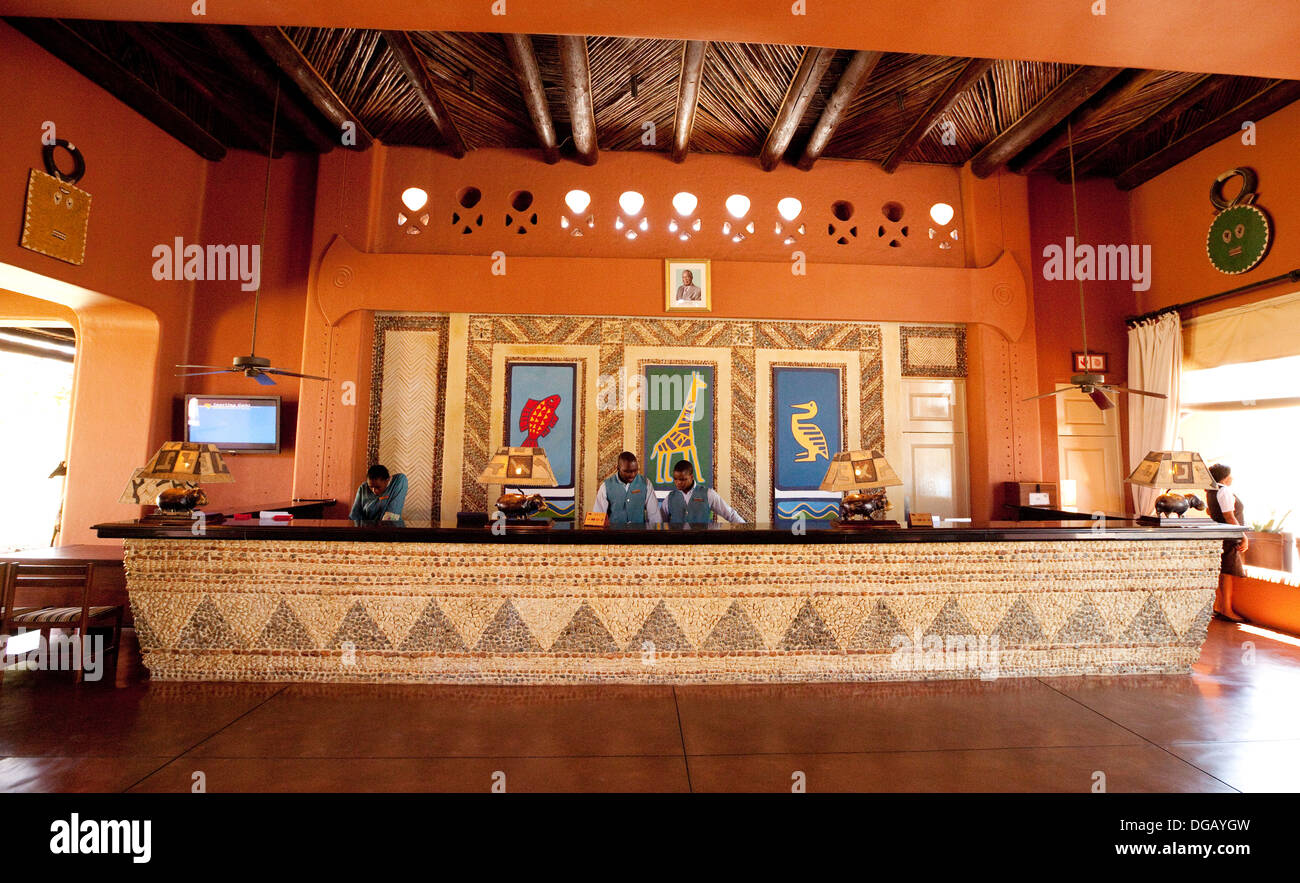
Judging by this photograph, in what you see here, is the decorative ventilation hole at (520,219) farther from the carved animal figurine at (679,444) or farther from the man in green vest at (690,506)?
the man in green vest at (690,506)

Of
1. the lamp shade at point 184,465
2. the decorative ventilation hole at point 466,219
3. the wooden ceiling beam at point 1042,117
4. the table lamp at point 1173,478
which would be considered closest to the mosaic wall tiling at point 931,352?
the wooden ceiling beam at point 1042,117

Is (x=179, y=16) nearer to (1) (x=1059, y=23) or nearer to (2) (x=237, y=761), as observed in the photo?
(2) (x=237, y=761)

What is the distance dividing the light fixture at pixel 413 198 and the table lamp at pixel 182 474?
3750mm

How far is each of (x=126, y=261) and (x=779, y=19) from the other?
6.14m

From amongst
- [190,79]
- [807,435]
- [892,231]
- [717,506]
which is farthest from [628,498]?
[190,79]

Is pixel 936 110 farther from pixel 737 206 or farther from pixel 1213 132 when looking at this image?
pixel 1213 132

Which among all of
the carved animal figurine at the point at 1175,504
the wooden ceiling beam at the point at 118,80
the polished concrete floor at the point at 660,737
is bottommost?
the polished concrete floor at the point at 660,737

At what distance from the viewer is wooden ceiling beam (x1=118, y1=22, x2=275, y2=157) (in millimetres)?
4684

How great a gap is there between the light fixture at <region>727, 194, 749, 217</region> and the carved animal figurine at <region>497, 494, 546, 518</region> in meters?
4.33

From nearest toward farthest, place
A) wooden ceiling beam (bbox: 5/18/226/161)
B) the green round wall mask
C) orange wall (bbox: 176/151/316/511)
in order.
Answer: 1. wooden ceiling beam (bbox: 5/18/226/161)
2. the green round wall mask
3. orange wall (bbox: 176/151/316/511)

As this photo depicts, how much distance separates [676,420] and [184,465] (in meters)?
4.30

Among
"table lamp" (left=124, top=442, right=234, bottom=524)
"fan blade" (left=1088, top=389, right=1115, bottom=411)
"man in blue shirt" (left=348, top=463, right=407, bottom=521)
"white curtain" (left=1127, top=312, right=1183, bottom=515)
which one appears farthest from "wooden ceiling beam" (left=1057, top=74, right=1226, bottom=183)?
"table lamp" (left=124, top=442, right=234, bottom=524)

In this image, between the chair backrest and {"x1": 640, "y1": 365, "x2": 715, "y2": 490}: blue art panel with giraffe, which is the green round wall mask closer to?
{"x1": 640, "y1": 365, "x2": 715, "y2": 490}: blue art panel with giraffe

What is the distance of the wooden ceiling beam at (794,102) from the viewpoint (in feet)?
15.8
